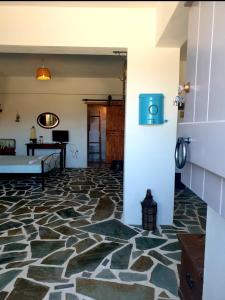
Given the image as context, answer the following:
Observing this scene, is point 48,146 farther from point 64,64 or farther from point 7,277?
point 7,277

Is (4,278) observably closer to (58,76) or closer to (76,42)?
(76,42)

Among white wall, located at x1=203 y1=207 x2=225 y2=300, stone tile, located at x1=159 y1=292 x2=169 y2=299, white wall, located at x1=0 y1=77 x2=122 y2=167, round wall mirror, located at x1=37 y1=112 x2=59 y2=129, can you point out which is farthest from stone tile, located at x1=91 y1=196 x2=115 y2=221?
round wall mirror, located at x1=37 y1=112 x2=59 y2=129

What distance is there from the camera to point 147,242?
9.20 ft

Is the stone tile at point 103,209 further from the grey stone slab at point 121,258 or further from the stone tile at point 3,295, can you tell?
the stone tile at point 3,295

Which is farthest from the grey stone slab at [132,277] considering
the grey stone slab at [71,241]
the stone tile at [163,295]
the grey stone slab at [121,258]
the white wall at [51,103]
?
the white wall at [51,103]

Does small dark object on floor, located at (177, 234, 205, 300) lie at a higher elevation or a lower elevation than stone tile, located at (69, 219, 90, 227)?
higher

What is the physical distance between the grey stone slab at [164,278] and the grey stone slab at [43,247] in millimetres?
1064

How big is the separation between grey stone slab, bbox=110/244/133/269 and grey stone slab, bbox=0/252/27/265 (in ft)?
2.96

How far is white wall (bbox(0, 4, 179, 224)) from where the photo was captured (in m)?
2.87

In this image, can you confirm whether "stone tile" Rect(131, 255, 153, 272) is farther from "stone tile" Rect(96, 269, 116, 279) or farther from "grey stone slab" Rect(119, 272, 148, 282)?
"stone tile" Rect(96, 269, 116, 279)

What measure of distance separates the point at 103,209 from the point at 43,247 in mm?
1376

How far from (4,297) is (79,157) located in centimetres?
581

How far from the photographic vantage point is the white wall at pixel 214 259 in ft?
3.66

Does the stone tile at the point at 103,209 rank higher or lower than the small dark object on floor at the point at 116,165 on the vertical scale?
lower
